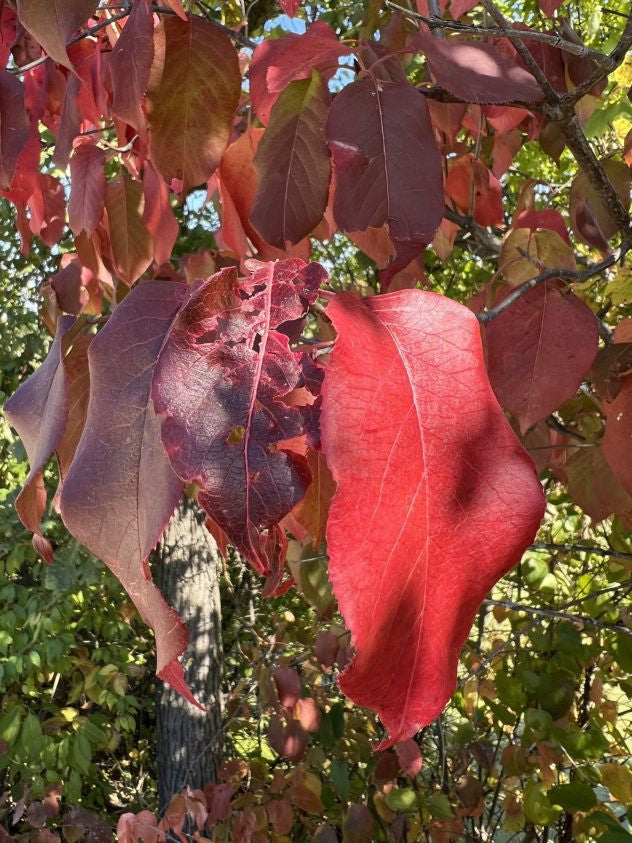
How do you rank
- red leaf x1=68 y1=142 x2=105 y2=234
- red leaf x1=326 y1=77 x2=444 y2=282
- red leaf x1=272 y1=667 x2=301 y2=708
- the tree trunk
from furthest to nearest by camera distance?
the tree trunk → red leaf x1=272 y1=667 x2=301 y2=708 → red leaf x1=68 y1=142 x2=105 y2=234 → red leaf x1=326 y1=77 x2=444 y2=282

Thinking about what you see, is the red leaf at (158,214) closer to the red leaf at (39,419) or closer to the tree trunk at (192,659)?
the red leaf at (39,419)

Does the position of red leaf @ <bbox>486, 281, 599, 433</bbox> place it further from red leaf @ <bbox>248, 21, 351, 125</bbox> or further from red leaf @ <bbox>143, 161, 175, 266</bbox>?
red leaf @ <bbox>143, 161, 175, 266</bbox>

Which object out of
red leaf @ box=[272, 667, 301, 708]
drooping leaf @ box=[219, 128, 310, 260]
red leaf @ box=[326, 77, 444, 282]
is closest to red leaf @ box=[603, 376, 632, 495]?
red leaf @ box=[326, 77, 444, 282]

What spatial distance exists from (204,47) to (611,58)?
0.94ft

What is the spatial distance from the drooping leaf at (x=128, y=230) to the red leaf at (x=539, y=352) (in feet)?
1.30

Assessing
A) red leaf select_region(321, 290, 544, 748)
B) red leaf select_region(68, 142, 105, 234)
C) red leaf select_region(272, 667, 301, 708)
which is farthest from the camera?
red leaf select_region(272, 667, 301, 708)

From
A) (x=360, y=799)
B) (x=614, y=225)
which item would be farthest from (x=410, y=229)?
(x=360, y=799)

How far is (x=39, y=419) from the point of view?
14.5 inches

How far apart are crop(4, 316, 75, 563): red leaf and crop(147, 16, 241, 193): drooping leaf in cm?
24

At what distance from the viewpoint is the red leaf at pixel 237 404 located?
0.92 feet

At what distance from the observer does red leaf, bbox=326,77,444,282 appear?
467 millimetres

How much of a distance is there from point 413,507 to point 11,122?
49 centimetres

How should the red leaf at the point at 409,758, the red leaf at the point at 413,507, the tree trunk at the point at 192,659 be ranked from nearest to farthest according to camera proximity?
1. the red leaf at the point at 413,507
2. the red leaf at the point at 409,758
3. the tree trunk at the point at 192,659

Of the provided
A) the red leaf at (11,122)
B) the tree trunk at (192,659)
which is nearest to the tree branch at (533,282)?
the red leaf at (11,122)
